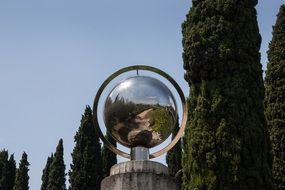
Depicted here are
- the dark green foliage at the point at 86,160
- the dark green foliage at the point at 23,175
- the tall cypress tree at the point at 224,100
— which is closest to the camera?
the tall cypress tree at the point at 224,100

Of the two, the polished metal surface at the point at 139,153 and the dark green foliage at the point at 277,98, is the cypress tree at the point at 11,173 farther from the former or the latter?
the polished metal surface at the point at 139,153

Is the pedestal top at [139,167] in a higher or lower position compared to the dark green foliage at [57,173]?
lower

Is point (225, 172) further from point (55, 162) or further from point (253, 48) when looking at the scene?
point (55, 162)

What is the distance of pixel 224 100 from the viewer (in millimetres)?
18297

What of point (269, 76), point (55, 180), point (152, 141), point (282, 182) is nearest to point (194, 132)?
point (282, 182)

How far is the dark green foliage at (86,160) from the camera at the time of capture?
3616 centimetres

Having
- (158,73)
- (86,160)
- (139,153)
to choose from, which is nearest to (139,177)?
(139,153)

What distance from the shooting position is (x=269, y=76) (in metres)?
25.7

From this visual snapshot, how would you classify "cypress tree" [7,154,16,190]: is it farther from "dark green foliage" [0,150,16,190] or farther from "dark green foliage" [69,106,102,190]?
"dark green foliage" [69,106,102,190]

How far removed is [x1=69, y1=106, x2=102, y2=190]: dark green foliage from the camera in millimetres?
36156

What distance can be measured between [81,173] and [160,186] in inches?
1186

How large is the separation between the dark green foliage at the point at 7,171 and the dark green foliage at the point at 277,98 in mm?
31215

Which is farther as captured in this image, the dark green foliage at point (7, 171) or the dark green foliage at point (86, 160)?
the dark green foliage at point (7, 171)

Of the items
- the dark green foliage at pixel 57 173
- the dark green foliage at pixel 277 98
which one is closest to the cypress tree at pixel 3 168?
the dark green foliage at pixel 57 173
